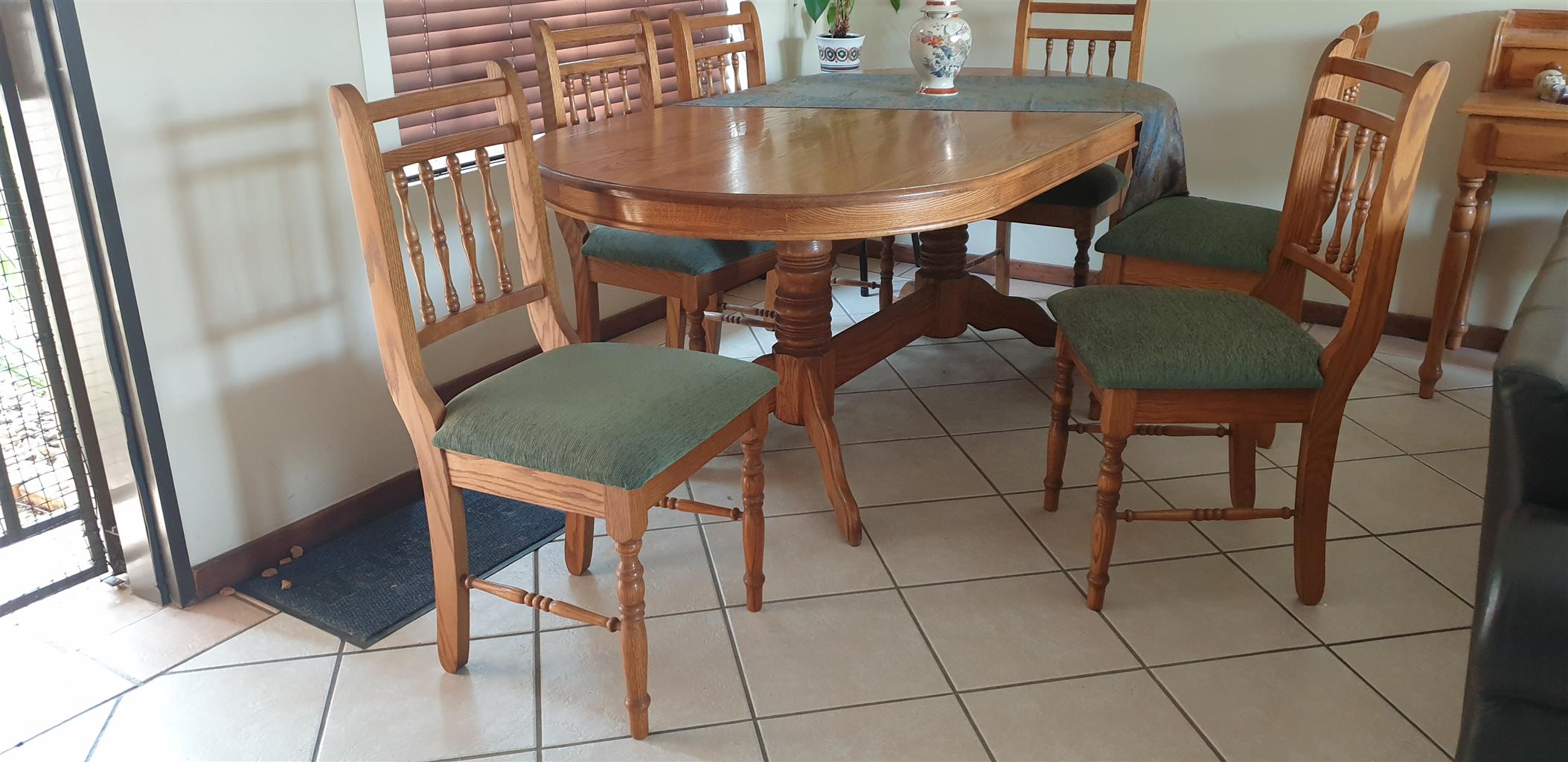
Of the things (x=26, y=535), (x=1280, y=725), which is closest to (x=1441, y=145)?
(x=1280, y=725)

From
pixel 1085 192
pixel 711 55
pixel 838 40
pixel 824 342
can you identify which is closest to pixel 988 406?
pixel 1085 192

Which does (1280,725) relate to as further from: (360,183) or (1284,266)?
(360,183)

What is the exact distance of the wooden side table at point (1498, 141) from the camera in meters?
2.70

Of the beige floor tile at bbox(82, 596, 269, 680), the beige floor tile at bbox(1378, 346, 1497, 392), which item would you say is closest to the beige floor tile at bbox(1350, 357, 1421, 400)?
the beige floor tile at bbox(1378, 346, 1497, 392)

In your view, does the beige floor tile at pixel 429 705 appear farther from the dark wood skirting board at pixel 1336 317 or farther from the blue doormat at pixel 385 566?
the dark wood skirting board at pixel 1336 317

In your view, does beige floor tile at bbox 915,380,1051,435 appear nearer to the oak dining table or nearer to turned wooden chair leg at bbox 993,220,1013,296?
the oak dining table

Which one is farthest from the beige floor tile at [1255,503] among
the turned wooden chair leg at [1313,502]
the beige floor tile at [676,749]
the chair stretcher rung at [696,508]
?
the beige floor tile at [676,749]

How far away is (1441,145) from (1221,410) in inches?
73.7

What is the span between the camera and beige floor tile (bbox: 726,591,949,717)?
1877mm

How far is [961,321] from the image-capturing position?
3127 mm

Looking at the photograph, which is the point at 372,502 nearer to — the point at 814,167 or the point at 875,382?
the point at 814,167

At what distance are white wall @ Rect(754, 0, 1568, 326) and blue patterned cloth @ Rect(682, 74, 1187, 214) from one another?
241mm

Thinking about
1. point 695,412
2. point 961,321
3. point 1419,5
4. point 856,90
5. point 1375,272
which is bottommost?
A: point 961,321

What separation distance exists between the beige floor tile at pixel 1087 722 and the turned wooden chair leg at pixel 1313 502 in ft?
1.37
